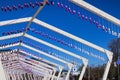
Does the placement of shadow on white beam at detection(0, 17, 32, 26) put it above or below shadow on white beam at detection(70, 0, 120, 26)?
above

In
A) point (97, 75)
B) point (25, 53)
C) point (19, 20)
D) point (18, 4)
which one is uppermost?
point (97, 75)

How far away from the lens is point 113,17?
15906mm

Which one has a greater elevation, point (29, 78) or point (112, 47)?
point (112, 47)

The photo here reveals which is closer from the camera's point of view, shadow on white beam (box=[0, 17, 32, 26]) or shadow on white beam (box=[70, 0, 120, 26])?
shadow on white beam (box=[70, 0, 120, 26])

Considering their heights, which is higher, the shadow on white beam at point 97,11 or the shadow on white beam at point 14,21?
the shadow on white beam at point 14,21

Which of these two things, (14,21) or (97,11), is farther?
(14,21)

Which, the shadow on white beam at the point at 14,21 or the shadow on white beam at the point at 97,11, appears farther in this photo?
the shadow on white beam at the point at 14,21

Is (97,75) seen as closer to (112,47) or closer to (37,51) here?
(112,47)

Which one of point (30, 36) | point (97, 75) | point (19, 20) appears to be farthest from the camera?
point (97, 75)

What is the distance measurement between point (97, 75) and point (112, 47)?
8751 mm

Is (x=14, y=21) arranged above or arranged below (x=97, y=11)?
above

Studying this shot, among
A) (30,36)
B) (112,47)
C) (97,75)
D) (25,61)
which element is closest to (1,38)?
(30,36)

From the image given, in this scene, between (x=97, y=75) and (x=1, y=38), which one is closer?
(x=1, y=38)

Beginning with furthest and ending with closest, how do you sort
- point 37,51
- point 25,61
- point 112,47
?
point 112,47
point 25,61
point 37,51
